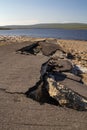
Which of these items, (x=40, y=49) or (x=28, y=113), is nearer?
(x=28, y=113)

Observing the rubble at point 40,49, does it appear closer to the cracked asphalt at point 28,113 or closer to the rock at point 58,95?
the cracked asphalt at point 28,113

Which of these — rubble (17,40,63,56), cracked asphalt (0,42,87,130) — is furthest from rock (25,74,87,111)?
rubble (17,40,63,56)

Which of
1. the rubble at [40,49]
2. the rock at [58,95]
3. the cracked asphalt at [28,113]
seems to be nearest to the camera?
the cracked asphalt at [28,113]

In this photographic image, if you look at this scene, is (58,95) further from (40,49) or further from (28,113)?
(40,49)

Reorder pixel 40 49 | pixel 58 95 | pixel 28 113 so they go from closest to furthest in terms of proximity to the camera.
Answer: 1. pixel 28 113
2. pixel 58 95
3. pixel 40 49

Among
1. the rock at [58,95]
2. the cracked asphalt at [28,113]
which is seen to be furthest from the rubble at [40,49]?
the rock at [58,95]

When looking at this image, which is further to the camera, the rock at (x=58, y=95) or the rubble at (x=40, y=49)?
the rubble at (x=40, y=49)

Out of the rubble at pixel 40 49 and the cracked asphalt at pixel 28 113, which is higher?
the cracked asphalt at pixel 28 113

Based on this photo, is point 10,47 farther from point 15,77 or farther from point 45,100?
point 45,100

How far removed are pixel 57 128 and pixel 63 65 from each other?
17.5 feet

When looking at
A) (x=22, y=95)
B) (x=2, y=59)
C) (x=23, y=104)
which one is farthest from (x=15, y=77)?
(x=2, y=59)

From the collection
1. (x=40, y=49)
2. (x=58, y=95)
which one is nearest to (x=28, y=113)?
(x=58, y=95)

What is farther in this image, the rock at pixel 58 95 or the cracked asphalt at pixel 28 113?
the rock at pixel 58 95

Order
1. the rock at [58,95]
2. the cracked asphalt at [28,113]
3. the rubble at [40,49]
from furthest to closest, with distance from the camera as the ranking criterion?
the rubble at [40,49], the rock at [58,95], the cracked asphalt at [28,113]
